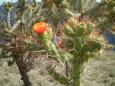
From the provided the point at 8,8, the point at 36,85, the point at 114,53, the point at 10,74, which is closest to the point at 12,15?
the point at 8,8

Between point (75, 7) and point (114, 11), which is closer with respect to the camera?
point (114, 11)

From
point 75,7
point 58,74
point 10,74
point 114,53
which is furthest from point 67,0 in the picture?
point 114,53

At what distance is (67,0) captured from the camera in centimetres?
1485

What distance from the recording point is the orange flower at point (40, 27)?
6.51 m

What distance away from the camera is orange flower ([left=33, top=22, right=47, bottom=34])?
21.4ft

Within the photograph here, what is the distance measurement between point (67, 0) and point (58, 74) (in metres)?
7.54

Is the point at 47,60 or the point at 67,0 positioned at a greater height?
the point at 67,0

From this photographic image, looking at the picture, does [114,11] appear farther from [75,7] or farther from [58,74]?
[58,74]

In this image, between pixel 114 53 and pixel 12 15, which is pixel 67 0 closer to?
pixel 12 15

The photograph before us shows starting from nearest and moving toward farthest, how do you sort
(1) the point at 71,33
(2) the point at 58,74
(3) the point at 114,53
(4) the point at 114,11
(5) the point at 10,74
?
(1) the point at 71,33
(2) the point at 58,74
(4) the point at 114,11
(5) the point at 10,74
(3) the point at 114,53

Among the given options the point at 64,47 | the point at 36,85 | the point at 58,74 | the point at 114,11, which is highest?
the point at 114,11

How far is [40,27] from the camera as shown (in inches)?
261

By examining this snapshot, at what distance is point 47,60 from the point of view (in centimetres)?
734

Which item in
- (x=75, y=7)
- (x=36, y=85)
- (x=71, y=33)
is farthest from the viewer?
(x=36, y=85)
